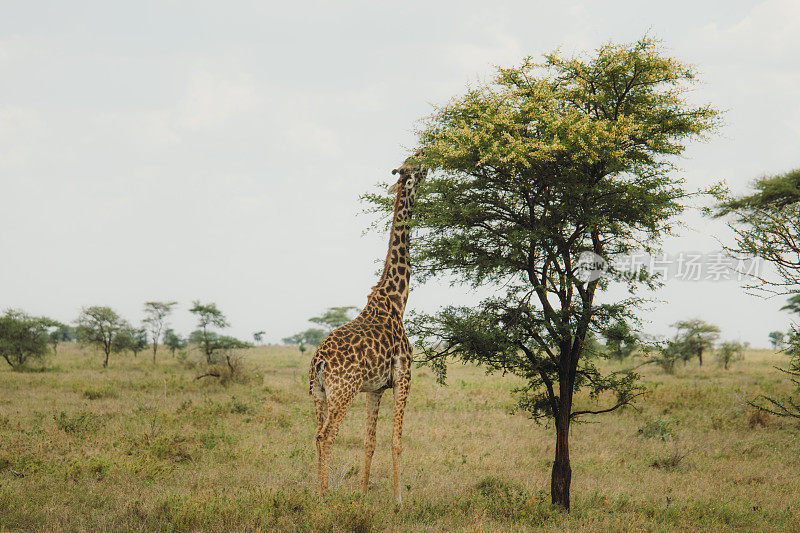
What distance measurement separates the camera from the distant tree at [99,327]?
120 feet

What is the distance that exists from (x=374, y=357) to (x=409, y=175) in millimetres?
4078

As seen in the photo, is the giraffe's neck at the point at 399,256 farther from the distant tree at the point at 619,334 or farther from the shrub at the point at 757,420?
the shrub at the point at 757,420

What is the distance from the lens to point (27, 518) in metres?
8.20

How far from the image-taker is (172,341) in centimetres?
4553

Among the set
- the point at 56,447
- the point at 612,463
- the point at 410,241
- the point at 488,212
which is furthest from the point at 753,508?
the point at 56,447

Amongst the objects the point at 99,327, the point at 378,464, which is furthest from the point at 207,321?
the point at 378,464

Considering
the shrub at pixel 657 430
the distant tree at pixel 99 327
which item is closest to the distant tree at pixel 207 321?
the distant tree at pixel 99 327

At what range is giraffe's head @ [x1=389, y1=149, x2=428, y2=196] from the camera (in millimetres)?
11609

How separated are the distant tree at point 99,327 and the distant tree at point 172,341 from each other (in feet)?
23.0

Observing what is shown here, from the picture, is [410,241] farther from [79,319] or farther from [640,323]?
[79,319]

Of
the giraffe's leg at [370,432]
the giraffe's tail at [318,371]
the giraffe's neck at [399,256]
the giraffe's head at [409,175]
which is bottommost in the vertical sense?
the giraffe's leg at [370,432]

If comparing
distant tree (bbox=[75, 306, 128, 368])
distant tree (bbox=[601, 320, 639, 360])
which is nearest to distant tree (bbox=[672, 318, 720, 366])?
distant tree (bbox=[601, 320, 639, 360])

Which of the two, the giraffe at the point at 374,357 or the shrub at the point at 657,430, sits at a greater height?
the giraffe at the point at 374,357

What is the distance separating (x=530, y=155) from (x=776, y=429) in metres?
14.9
